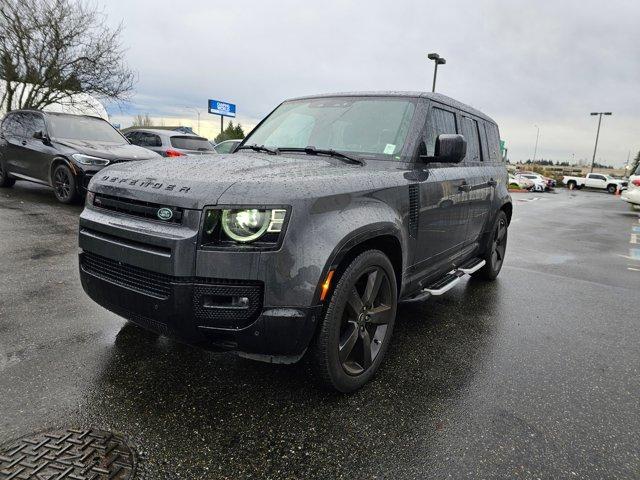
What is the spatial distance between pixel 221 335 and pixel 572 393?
2.25 metres

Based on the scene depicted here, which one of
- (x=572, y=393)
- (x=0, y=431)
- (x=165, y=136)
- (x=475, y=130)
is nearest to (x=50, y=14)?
(x=165, y=136)

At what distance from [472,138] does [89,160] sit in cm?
671

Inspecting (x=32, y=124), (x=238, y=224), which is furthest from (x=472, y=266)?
(x=32, y=124)

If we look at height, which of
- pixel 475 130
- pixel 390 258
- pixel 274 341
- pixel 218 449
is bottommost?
pixel 218 449

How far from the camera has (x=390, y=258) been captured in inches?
115

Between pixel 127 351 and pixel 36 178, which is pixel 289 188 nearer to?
pixel 127 351

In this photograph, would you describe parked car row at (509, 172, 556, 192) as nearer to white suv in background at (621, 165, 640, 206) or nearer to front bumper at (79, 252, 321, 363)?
white suv in background at (621, 165, 640, 206)

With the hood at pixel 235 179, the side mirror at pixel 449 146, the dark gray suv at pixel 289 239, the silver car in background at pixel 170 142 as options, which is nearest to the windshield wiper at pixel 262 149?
the dark gray suv at pixel 289 239

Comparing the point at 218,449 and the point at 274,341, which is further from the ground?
the point at 274,341

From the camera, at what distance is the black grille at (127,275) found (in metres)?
2.19

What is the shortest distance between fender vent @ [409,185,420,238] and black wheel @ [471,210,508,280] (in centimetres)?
235

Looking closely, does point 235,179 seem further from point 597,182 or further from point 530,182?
point 597,182

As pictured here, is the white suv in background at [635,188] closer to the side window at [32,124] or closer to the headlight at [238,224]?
the headlight at [238,224]

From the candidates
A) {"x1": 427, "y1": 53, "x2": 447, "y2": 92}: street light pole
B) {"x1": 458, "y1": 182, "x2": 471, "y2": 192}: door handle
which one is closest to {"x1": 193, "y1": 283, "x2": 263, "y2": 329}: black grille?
{"x1": 458, "y1": 182, "x2": 471, "y2": 192}: door handle
